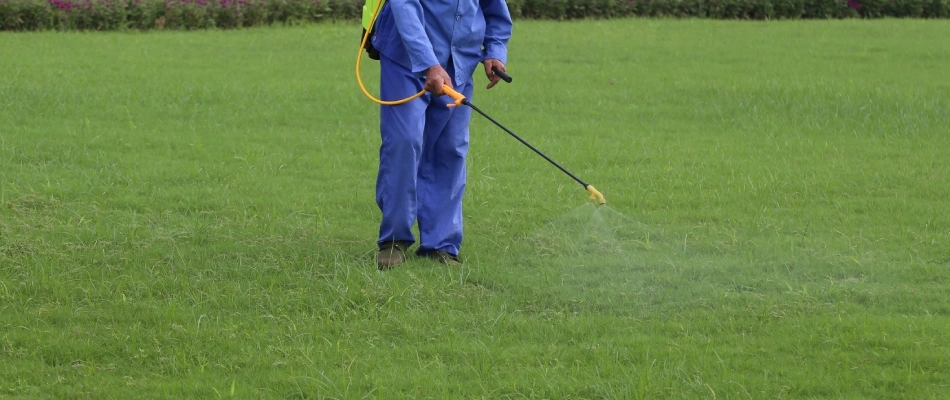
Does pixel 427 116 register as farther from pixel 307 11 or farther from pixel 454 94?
pixel 307 11

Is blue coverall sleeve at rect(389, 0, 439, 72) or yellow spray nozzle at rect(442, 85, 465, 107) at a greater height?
blue coverall sleeve at rect(389, 0, 439, 72)

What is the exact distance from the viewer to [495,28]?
591cm

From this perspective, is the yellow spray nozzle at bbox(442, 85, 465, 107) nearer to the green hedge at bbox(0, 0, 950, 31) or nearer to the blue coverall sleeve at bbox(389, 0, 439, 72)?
the blue coverall sleeve at bbox(389, 0, 439, 72)

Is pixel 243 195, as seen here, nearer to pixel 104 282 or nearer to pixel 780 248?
pixel 104 282

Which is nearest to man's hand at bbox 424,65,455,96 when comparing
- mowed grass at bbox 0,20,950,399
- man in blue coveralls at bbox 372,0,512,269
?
man in blue coveralls at bbox 372,0,512,269

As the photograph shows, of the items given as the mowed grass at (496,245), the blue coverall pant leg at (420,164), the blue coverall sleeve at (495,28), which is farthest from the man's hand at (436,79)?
the mowed grass at (496,245)

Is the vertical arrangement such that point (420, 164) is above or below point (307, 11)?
above

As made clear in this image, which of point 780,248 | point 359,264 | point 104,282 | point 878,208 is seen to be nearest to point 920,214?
point 878,208

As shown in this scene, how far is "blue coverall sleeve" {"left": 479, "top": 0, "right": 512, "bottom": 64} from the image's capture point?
586 cm

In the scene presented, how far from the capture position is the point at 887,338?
15.0 ft

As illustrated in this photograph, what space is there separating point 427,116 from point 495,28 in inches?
21.9

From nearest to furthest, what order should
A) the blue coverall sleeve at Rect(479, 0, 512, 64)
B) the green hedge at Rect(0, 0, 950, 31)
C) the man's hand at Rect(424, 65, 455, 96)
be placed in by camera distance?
the man's hand at Rect(424, 65, 455, 96) → the blue coverall sleeve at Rect(479, 0, 512, 64) → the green hedge at Rect(0, 0, 950, 31)

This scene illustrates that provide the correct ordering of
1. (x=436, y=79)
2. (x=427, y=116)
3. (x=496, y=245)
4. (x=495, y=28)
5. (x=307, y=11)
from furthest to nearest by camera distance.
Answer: (x=307, y=11), (x=496, y=245), (x=495, y=28), (x=427, y=116), (x=436, y=79)

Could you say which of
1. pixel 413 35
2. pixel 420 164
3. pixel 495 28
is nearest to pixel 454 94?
pixel 413 35
